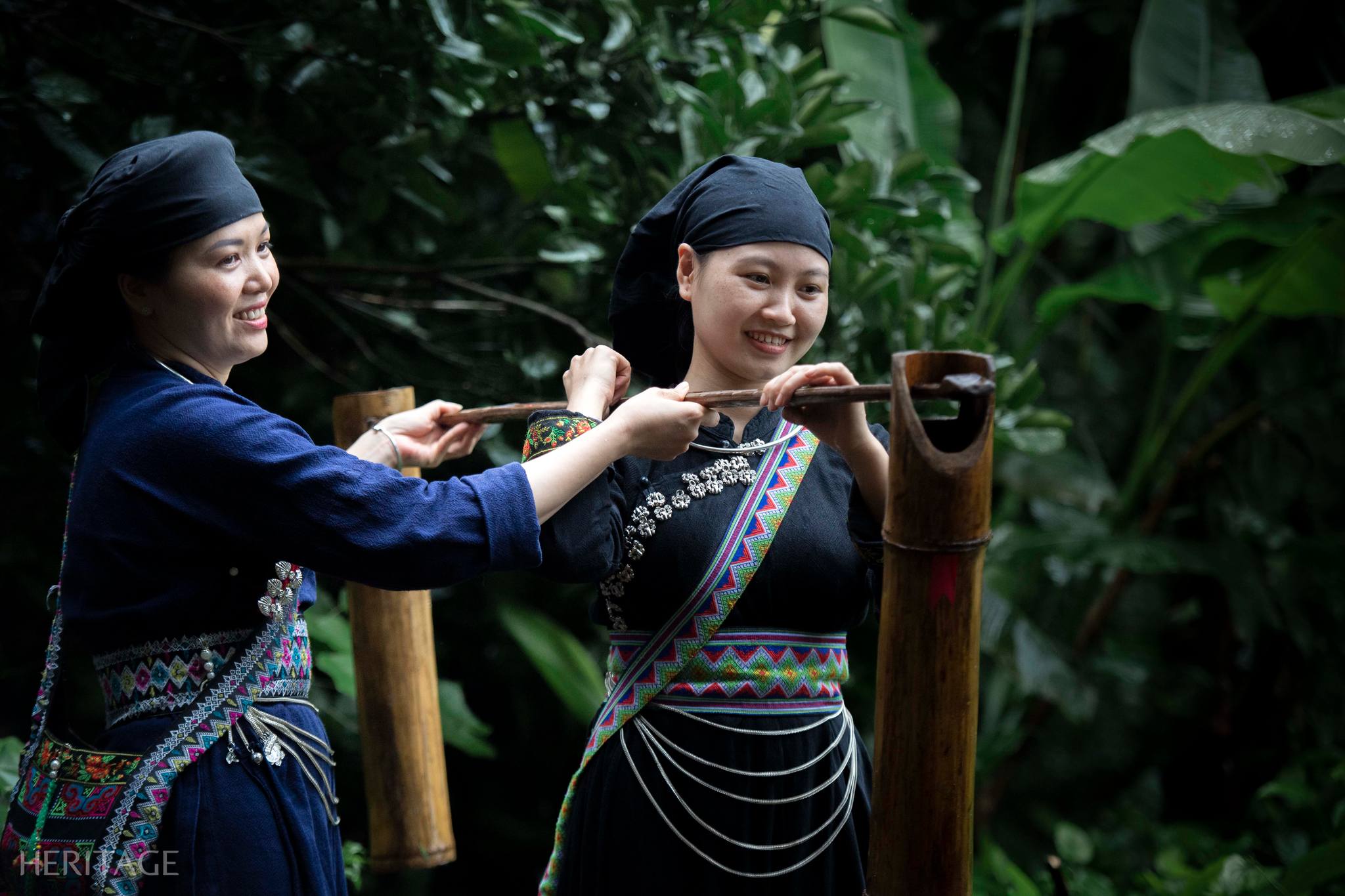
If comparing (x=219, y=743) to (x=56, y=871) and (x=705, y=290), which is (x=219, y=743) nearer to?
(x=56, y=871)

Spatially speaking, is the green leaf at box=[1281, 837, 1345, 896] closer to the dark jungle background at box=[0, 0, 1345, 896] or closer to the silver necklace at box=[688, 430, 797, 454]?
the dark jungle background at box=[0, 0, 1345, 896]

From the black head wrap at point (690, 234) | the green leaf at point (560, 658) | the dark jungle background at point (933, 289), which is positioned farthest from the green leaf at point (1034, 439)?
the black head wrap at point (690, 234)

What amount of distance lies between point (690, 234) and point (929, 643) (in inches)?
27.2

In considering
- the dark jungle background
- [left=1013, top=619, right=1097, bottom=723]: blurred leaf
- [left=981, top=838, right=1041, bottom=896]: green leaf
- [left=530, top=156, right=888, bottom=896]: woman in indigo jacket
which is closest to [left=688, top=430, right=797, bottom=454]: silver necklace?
[left=530, top=156, right=888, bottom=896]: woman in indigo jacket

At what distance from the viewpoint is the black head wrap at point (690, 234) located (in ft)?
5.36

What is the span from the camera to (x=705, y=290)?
1.67 m

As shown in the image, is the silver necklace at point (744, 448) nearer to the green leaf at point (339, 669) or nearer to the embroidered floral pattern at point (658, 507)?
the embroidered floral pattern at point (658, 507)

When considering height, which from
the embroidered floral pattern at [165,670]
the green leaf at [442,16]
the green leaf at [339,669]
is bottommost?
the green leaf at [339,669]

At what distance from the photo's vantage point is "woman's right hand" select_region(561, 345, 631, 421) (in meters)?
1.65

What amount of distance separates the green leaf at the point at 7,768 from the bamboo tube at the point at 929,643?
5.23 feet

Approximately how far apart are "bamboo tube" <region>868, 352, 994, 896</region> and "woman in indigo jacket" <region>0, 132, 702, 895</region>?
340 millimetres

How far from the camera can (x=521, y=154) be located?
2.86 m

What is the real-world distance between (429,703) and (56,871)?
27.1 inches

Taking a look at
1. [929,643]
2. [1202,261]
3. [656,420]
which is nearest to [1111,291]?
A: [1202,261]
